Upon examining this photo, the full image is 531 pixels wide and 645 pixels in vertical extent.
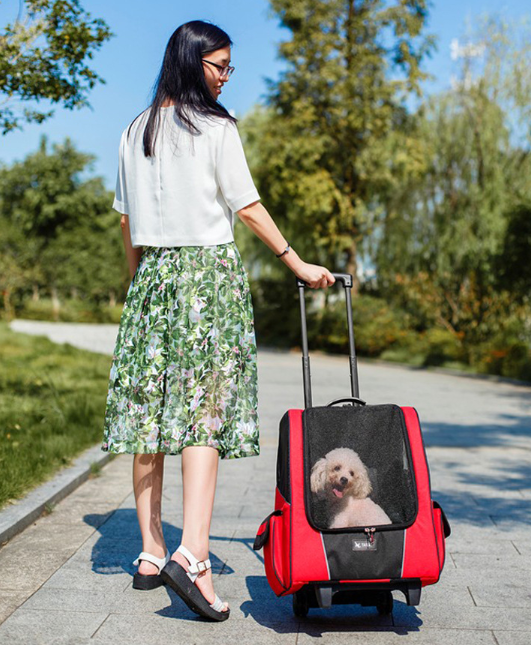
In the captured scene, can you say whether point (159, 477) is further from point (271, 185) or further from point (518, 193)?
point (271, 185)

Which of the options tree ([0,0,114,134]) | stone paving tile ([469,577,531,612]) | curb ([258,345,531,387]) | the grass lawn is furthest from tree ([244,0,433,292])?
stone paving tile ([469,577,531,612])

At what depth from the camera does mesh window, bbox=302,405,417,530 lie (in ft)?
8.96

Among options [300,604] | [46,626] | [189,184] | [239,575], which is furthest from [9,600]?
[189,184]

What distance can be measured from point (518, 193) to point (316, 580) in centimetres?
1847

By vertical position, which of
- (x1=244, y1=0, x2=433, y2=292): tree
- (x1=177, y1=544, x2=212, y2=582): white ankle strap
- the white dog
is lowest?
(x1=177, y1=544, x2=212, y2=582): white ankle strap

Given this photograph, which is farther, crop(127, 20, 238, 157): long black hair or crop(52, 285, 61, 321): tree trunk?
crop(52, 285, 61, 321): tree trunk

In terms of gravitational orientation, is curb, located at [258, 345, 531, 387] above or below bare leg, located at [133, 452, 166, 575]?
below

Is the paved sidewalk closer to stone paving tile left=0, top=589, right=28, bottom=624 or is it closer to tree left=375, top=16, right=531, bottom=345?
stone paving tile left=0, top=589, right=28, bottom=624

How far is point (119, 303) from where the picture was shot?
167 feet

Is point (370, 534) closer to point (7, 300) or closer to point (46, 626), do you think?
point (46, 626)

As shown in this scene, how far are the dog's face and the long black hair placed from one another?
4.01ft

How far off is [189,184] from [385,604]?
62.0 inches

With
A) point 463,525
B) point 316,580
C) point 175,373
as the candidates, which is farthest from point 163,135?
point 463,525

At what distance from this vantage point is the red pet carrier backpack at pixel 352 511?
8.79ft
